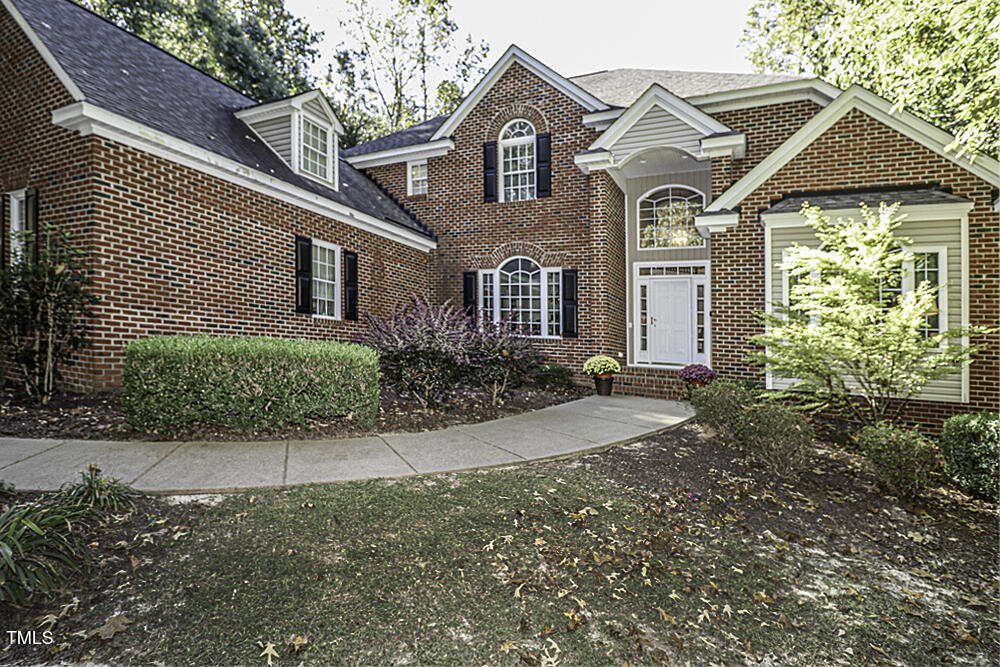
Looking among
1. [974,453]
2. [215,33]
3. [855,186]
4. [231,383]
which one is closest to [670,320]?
[855,186]

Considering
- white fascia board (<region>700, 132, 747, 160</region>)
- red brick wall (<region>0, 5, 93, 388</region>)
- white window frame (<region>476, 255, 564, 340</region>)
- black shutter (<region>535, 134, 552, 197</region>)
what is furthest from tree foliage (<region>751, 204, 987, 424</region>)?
red brick wall (<region>0, 5, 93, 388</region>)

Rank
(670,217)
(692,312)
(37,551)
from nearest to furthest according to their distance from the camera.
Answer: (37,551) → (692,312) → (670,217)

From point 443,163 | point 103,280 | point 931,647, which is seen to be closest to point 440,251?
point 443,163

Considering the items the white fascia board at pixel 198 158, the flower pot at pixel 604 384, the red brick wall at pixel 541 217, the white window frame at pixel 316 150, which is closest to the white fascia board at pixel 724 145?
the red brick wall at pixel 541 217

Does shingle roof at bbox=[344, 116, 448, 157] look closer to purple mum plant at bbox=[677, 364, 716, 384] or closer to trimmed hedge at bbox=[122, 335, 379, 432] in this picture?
purple mum plant at bbox=[677, 364, 716, 384]

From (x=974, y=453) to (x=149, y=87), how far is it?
13260 mm

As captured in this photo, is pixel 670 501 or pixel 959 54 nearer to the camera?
pixel 670 501

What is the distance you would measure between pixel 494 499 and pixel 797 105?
1103cm

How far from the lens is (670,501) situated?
4398 millimetres

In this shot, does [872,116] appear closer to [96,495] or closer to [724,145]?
[724,145]

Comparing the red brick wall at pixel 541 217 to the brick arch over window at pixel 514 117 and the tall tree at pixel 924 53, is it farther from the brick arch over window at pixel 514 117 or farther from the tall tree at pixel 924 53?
the tall tree at pixel 924 53

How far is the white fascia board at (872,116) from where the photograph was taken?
7.39m

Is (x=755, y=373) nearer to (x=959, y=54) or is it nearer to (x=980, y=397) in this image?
(x=980, y=397)

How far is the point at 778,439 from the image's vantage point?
5.29m
